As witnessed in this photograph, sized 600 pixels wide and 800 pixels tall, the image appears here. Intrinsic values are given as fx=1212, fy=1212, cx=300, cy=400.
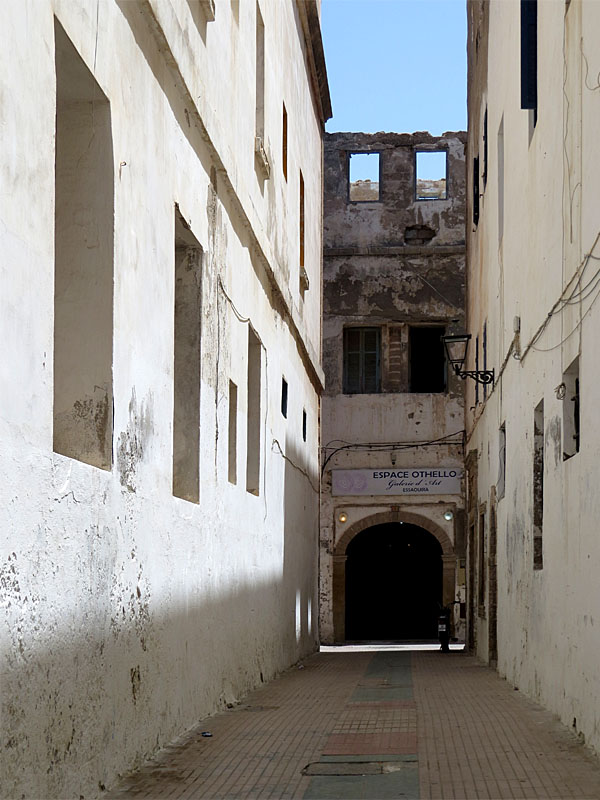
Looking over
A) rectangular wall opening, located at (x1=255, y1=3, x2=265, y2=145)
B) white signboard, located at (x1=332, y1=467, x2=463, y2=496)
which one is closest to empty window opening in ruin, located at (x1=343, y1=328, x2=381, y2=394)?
white signboard, located at (x1=332, y1=467, x2=463, y2=496)

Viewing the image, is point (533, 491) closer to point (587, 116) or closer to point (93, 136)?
point (587, 116)

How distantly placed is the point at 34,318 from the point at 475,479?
15214 millimetres

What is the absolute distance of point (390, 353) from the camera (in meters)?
27.2

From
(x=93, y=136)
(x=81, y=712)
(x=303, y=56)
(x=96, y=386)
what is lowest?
(x=81, y=712)

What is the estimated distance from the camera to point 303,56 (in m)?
17.7

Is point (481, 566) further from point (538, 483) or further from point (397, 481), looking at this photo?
point (397, 481)

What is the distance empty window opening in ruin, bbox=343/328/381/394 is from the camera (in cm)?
2717

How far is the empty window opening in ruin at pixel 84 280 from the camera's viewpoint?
5957 mm

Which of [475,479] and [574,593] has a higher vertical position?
[475,479]

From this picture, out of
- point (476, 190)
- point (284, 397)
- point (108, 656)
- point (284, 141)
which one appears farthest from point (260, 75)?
point (108, 656)

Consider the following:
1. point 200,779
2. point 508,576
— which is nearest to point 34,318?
point 200,779

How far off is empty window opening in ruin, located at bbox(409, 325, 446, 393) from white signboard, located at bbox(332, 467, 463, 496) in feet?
6.07

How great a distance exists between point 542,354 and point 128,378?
16.0 feet

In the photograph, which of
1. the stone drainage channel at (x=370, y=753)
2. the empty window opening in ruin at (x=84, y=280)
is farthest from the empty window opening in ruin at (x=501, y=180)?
the empty window opening in ruin at (x=84, y=280)
